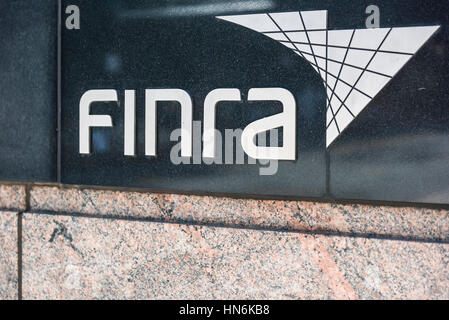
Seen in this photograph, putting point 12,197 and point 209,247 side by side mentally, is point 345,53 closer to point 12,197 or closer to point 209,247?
point 209,247

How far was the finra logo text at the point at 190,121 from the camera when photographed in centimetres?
312

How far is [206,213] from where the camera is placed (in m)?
3.39

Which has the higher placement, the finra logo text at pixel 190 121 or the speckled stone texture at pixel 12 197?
the finra logo text at pixel 190 121

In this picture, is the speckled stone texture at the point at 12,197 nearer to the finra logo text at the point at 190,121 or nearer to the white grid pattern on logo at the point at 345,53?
the finra logo text at the point at 190,121

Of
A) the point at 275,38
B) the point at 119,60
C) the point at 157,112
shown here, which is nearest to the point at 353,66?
the point at 275,38

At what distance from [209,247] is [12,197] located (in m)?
1.78

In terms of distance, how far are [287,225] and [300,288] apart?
1.41ft

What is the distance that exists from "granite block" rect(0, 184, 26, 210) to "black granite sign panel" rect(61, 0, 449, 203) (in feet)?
1.66

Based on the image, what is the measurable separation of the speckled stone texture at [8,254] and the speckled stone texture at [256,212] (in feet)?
0.70

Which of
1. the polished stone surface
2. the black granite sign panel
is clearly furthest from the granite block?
the black granite sign panel

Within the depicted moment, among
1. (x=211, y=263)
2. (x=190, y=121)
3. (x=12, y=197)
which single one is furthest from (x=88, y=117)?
(x=211, y=263)

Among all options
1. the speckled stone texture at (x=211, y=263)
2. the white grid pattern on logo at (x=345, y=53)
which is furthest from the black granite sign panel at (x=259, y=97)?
the speckled stone texture at (x=211, y=263)

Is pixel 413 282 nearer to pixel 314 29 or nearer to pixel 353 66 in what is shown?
pixel 353 66

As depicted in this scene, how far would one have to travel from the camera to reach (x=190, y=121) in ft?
10.9
